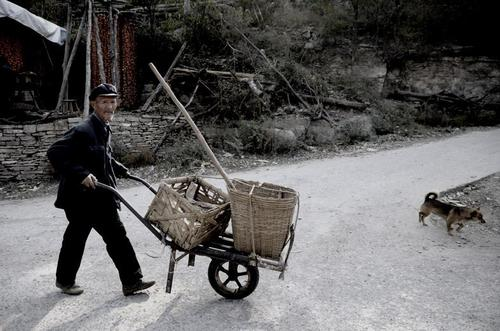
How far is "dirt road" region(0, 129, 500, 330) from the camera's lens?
3.35 meters

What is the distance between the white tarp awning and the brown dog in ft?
38.9

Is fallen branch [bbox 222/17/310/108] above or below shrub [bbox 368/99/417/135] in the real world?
above

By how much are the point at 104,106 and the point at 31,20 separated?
9.97 m

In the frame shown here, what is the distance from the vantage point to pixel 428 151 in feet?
34.9

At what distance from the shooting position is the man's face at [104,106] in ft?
11.2

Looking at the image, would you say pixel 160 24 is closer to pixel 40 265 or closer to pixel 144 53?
pixel 144 53

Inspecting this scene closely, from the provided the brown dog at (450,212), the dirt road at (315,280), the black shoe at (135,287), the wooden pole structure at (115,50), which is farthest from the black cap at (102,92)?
the wooden pole structure at (115,50)

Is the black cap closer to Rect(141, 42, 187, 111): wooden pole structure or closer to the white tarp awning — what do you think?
Rect(141, 42, 187, 111): wooden pole structure

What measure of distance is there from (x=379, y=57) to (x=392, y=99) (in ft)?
6.78

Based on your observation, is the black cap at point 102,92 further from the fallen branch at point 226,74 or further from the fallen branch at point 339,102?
the fallen branch at point 339,102

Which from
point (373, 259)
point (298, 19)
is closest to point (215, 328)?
point (373, 259)

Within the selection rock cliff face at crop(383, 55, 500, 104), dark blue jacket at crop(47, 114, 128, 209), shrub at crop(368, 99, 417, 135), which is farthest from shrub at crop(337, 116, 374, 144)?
dark blue jacket at crop(47, 114, 128, 209)

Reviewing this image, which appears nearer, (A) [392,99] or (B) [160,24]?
(B) [160,24]

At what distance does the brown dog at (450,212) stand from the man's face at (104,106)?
4.76 m
